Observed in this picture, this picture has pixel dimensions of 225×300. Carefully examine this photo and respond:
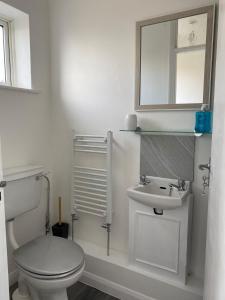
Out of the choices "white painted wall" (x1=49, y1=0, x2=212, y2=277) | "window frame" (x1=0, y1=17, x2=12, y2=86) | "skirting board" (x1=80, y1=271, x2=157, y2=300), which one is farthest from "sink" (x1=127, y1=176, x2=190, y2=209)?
"window frame" (x1=0, y1=17, x2=12, y2=86)

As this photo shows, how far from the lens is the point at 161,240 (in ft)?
5.33

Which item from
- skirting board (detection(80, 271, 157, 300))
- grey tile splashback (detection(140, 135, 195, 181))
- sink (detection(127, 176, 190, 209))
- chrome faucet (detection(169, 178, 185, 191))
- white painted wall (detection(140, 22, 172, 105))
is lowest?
skirting board (detection(80, 271, 157, 300))

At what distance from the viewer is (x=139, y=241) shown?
1.71m

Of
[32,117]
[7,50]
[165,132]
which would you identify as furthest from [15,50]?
[165,132]

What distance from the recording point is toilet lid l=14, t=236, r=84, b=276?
136 cm

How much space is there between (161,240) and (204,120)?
2.85 ft

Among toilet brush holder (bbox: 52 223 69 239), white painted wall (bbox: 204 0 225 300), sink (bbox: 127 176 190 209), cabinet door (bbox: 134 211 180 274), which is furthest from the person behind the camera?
toilet brush holder (bbox: 52 223 69 239)

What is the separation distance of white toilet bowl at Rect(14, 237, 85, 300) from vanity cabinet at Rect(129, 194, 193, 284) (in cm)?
46

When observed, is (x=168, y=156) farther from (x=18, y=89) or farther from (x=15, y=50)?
(x=15, y=50)

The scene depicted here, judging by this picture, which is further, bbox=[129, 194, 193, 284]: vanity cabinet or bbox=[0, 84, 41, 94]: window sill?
bbox=[0, 84, 41, 94]: window sill

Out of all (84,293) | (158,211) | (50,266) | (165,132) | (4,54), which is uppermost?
(4,54)

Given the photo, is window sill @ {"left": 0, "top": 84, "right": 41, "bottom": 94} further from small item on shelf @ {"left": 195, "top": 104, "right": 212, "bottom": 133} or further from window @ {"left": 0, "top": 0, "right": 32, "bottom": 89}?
small item on shelf @ {"left": 195, "top": 104, "right": 212, "bottom": 133}

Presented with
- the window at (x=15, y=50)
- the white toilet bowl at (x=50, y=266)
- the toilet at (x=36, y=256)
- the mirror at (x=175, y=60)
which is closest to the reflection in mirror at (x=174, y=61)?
the mirror at (x=175, y=60)

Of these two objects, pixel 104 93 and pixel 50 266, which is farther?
pixel 104 93
